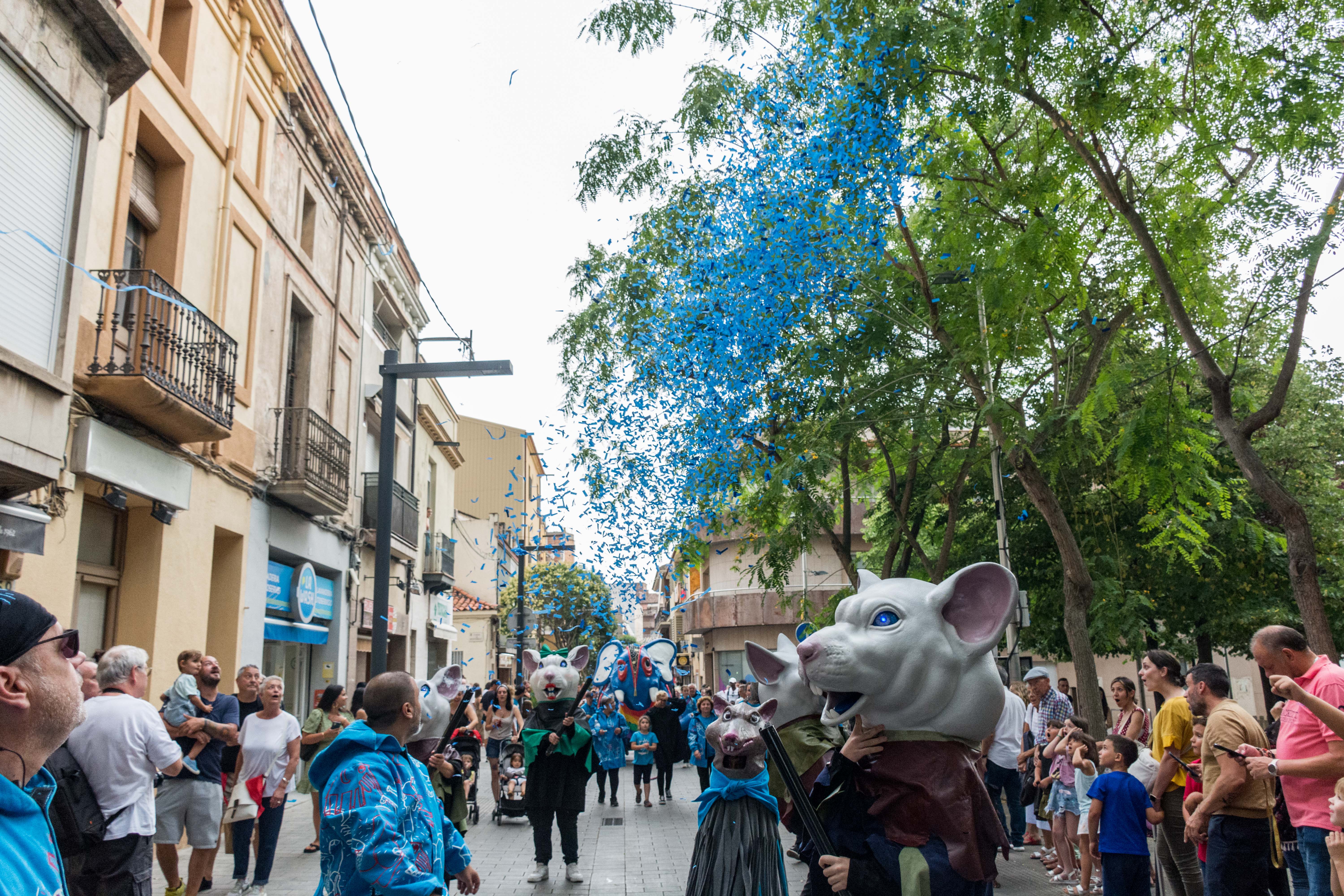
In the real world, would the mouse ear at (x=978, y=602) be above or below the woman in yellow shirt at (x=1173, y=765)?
above

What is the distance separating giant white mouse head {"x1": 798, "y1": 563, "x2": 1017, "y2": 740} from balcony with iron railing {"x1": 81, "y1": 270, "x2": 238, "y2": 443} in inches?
303

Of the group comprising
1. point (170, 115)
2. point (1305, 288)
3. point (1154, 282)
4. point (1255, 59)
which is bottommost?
point (1305, 288)

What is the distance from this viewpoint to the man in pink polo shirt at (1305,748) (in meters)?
4.84

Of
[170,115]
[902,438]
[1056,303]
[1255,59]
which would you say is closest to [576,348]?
[902,438]

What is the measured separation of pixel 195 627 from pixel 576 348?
6236 mm

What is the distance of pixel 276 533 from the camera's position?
15211 mm

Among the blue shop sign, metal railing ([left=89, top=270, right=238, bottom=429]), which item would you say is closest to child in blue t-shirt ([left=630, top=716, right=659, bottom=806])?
the blue shop sign

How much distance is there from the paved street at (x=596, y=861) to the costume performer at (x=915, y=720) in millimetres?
5128

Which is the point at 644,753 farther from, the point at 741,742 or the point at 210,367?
the point at 741,742

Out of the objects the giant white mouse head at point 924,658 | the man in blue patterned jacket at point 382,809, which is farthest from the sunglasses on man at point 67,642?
the giant white mouse head at point 924,658

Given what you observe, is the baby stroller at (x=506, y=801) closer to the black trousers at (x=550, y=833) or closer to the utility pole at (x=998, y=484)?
the black trousers at (x=550, y=833)

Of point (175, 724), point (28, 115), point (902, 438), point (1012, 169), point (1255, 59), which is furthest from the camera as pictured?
A: point (902, 438)

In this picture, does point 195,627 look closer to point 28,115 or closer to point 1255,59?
point 28,115

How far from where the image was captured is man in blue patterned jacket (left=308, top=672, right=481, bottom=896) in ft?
10.8
